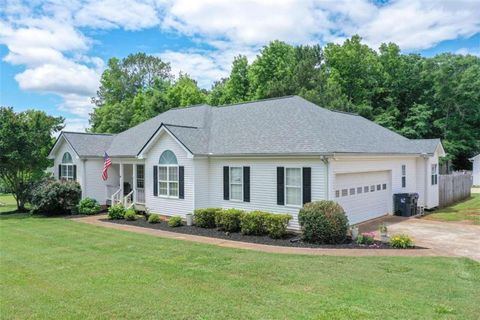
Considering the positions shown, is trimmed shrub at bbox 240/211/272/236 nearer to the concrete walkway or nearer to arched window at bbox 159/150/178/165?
the concrete walkway

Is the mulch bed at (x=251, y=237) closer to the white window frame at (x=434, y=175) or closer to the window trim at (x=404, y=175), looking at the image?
the window trim at (x=404, y=175)

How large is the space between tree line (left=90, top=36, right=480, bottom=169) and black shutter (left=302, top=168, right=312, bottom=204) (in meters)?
25.8

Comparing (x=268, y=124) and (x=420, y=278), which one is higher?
(x=268, y=124)

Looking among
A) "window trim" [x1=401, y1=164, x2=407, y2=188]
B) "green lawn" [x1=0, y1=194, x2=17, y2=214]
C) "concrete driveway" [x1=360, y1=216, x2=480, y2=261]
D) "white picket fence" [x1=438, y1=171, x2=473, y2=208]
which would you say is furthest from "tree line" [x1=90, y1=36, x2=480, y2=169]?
"concrete driveway" [x1=360, y1=216, x2=480, y2=261]

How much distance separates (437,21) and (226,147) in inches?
406

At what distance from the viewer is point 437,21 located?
15.4 metres

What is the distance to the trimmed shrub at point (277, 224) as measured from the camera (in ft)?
46.3

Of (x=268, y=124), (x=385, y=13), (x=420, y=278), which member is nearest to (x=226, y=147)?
(x=268, y=124)

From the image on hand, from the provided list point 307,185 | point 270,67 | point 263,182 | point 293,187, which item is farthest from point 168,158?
point 270,67

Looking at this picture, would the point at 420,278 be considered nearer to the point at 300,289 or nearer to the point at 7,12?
the point at 300,289

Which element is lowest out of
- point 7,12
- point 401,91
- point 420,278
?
point 420,278

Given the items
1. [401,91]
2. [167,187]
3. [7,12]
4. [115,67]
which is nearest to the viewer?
[7,12]

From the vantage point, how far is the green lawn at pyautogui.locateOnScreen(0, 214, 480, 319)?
6793 millimetres

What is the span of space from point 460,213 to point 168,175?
1539 cm
